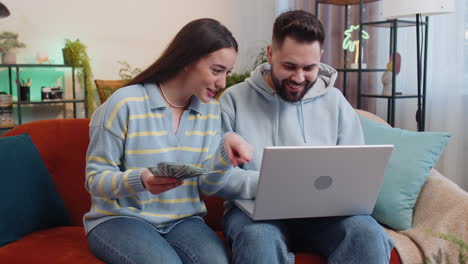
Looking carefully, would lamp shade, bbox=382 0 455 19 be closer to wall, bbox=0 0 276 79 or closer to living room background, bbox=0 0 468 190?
living room background, bbox=0 0 468 190

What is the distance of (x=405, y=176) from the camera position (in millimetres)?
1789

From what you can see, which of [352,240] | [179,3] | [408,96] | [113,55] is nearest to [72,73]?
[113,55]

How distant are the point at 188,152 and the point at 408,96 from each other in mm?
2219

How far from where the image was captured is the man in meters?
1.46

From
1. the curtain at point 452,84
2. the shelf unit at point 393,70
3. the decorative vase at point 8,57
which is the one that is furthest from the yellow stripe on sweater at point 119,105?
the decorative vase at point 8,57

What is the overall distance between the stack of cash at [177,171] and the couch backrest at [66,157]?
682mm

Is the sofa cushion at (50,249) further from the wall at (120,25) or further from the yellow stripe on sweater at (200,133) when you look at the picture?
the wall at (120,25)

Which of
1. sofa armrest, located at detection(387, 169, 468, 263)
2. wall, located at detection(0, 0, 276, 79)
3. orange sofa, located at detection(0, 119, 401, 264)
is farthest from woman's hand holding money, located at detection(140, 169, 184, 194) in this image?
wall, located at detection(0, 0, 276, 79)

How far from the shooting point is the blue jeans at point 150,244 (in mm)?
1346

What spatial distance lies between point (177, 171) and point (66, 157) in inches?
30.7

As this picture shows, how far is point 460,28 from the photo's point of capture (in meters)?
3.18

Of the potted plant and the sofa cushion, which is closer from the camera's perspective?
the sofa cushion

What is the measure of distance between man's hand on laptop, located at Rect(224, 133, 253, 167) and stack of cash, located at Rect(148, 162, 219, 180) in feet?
0.74

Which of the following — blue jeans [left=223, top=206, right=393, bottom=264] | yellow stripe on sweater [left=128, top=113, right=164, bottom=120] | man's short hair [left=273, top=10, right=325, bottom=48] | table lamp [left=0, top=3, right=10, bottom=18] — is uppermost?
table lamp [left=0, top=3, right=10, bottom=18]
